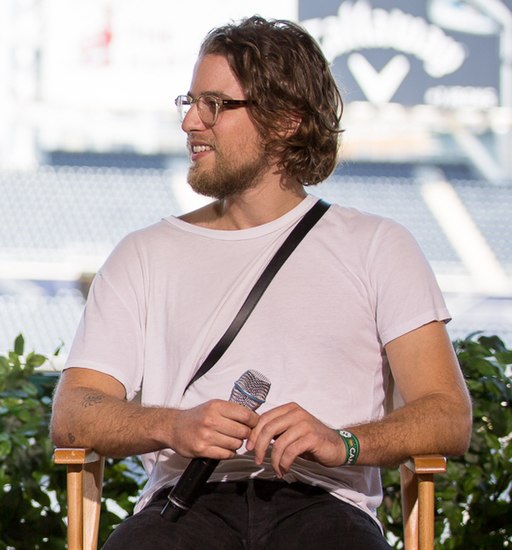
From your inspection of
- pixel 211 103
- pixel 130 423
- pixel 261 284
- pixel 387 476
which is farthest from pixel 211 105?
pixel 387 476

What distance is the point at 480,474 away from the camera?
245 cm

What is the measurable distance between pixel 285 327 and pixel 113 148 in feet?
21.0

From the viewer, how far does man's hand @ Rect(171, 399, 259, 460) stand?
1548 mm

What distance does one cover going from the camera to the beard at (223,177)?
6.23ft

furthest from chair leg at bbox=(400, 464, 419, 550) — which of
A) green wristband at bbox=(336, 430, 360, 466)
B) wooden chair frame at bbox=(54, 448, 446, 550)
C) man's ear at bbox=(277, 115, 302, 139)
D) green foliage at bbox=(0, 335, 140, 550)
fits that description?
green foliage at bbox=(0, 335, 140, 550)

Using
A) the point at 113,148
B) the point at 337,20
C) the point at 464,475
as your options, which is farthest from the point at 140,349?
the point at 113,148

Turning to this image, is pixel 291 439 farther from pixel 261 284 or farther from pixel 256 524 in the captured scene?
pixel 261 284

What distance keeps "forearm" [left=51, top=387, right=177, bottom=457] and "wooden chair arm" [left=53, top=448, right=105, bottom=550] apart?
33mm

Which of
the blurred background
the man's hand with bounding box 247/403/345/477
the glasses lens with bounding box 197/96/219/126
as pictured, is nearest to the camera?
the man's hand with bounding box 247/403/345/477

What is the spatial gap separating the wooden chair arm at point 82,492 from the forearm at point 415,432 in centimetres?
42

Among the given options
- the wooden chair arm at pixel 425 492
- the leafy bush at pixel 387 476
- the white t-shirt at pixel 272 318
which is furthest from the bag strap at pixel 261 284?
the leafy bush at pixel 387 476

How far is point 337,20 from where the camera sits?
612cm

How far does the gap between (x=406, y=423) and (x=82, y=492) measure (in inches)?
20.2

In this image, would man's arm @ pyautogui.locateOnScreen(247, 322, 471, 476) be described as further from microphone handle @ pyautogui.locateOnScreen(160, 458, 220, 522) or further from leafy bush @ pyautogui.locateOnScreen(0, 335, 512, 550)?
leafy bush @ pyautogui.locateOnScreen(0, 335, 512, 550)
